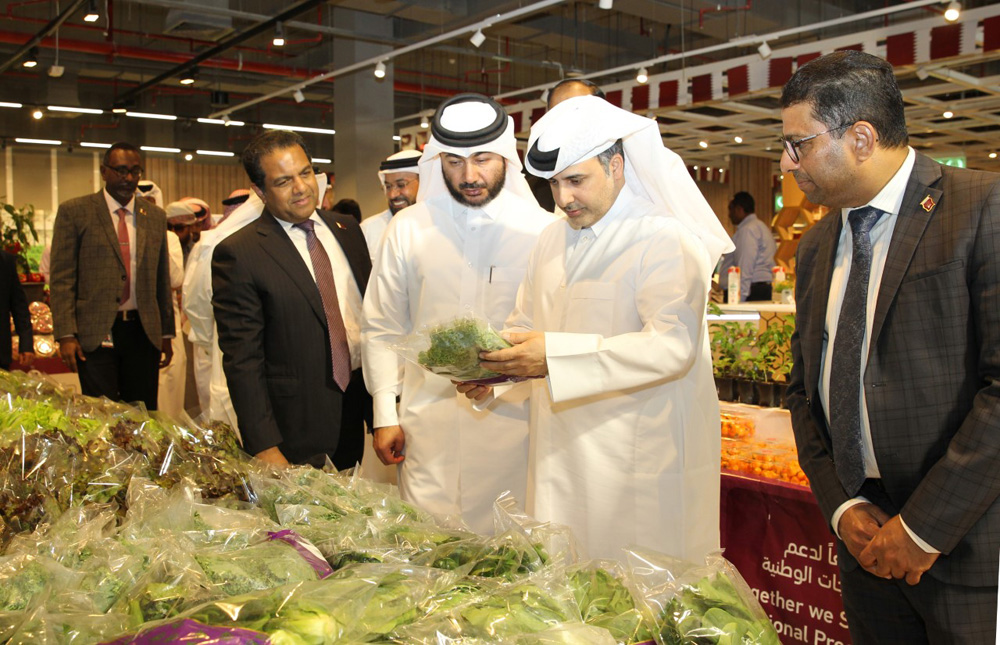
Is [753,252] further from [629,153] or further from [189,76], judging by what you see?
[189,76]

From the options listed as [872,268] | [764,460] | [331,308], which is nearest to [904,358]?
[872,268]

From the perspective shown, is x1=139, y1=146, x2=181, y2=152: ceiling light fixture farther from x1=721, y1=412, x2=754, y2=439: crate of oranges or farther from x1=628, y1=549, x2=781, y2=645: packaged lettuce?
x1=628, y1=549, x2=781, y2=645: packaged lettuce

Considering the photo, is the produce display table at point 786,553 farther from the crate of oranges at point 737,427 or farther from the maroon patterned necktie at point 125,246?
the maroon patterned necktie at point 125,246

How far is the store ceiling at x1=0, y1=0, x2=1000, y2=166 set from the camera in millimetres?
11102

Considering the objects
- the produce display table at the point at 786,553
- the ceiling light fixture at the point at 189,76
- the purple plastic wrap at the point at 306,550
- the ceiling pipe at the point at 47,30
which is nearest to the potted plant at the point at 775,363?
the produce display table at the point at 786,553

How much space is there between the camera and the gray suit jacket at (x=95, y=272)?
197 inches

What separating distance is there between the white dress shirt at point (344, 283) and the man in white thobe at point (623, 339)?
85cm

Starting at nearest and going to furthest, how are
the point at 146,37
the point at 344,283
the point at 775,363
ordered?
1. the point at 344,283
2. the point at 775,363
3. the point at 146,37

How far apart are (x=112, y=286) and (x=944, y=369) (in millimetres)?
4449

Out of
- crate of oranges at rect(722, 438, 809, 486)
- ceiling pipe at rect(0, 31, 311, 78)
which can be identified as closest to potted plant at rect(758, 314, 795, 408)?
crate of oranges at rect(722, 438, 809, 486)

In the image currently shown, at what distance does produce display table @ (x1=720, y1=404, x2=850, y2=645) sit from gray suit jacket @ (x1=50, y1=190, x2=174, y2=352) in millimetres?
3466

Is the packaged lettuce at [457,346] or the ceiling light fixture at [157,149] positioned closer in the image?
the packaged lettuce at [457,346]

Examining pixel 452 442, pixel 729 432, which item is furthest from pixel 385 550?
pixel 729 432

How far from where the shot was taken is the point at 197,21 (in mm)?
10305
